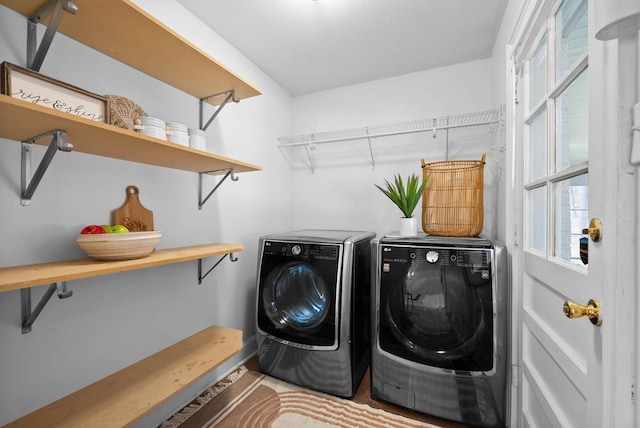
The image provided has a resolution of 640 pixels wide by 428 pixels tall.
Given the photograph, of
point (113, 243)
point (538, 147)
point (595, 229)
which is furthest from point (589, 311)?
point (113, 243)

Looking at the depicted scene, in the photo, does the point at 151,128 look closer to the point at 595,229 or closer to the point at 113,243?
the point at 113,243

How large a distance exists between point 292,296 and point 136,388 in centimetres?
96

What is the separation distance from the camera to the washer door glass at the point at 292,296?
6.00ft

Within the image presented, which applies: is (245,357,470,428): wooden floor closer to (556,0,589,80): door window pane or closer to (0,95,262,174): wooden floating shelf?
(0,95,262,174): wooden floating shelf

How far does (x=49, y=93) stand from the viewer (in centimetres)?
92

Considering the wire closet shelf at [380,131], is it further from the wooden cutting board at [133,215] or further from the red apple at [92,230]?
the red apple at [92,230]

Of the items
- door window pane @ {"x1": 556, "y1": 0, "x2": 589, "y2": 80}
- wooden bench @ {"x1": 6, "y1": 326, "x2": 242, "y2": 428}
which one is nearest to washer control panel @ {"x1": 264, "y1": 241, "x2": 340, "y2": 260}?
wooden bench @ {"x1": 6, "y1": 326, "x2": 242, "y2": 428}

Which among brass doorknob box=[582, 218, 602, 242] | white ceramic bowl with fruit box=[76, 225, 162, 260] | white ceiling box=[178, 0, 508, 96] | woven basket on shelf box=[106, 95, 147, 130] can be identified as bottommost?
white ceramic bowl with fruit box=[76, 225, 162, 260]

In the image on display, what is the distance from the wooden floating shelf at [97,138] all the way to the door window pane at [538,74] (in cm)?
149

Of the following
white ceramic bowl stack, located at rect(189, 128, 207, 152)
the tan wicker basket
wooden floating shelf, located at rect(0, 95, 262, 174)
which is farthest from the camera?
the tan wicker basket

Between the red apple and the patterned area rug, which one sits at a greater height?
the red apple

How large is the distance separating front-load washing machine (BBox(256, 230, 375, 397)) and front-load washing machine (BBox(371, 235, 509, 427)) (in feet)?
0.50

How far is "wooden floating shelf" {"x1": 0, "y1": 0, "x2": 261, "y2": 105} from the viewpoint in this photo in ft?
3.21

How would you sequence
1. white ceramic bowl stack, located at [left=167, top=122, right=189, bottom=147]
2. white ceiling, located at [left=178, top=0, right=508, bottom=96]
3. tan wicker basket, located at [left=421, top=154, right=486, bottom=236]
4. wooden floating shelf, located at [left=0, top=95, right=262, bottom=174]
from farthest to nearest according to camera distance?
tan wicker basket, located at [left=421, top=154, right=486, bottom=236] < white ceiling, located at [left=178, top=0, right=508, bottom=96] < white ceramic bowl stack, located at [left=167, top=122, right=189, bottom=147] < wooden floating shelf, located at [left=0, top=95, right=262, bottom=174]
